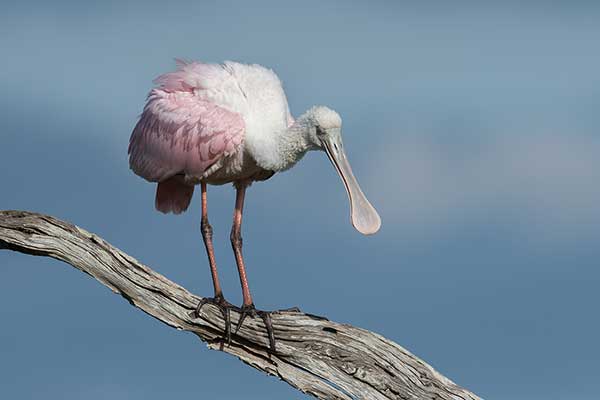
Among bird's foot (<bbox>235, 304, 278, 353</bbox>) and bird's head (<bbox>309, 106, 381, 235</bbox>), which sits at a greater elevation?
bird's head (<bbox>309, 106, 381, 235</bbox>)

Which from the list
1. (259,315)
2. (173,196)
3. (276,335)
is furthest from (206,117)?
(276,335)

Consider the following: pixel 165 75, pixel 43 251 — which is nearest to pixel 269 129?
pixel 165 75

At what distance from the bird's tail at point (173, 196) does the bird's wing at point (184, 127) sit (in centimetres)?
31

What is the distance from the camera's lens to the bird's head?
528 inches

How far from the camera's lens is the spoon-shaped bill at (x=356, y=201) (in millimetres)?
13523

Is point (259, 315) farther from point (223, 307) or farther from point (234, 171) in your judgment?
point (234, 171)

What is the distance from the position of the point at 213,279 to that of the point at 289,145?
1436 millimetres

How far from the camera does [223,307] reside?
44.6ft

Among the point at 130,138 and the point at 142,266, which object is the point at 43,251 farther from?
the point at 130,138

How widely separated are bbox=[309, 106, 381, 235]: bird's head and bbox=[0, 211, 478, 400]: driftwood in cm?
100

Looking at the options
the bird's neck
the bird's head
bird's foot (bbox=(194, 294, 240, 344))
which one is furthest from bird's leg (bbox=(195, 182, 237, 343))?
the bird's head

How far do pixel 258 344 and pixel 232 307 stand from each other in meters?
0.48

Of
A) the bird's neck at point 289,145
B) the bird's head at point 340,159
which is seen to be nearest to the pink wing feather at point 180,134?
the bird's neck at point 289,145

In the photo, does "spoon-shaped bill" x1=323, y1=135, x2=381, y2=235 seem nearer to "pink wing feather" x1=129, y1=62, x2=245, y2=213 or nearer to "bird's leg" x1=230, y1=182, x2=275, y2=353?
"pink wing feather" x1=129, y1=62, x2=245, y2=213
